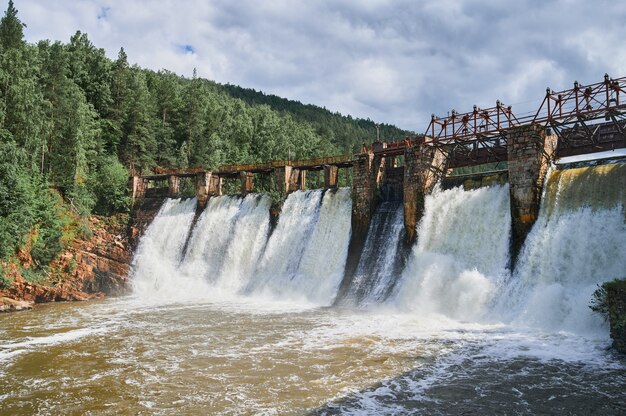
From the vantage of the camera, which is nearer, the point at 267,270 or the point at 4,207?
the point at 4,207

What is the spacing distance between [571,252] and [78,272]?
30241mm

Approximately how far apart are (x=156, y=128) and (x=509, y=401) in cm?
5582

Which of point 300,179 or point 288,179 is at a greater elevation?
point 300,179

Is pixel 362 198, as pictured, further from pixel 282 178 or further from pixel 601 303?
pixel 601 303

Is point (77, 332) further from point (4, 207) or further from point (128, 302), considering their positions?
point (4, 207)

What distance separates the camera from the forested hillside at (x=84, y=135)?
3095cm

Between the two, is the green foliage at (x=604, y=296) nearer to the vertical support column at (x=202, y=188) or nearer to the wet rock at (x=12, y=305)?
the wet rock at (x=12, y=305)

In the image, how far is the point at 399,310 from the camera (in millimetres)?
23406

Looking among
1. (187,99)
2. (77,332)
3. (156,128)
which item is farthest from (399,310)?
(187,99)

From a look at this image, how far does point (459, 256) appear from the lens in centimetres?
2334

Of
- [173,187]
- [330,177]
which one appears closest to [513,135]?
[330,177]

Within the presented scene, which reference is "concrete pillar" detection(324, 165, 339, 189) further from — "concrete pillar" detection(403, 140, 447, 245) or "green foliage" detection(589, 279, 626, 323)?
"green foliage" detection(589, 279, 626, 323)

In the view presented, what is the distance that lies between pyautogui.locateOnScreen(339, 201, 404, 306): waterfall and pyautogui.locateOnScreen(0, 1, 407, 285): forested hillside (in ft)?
66.3

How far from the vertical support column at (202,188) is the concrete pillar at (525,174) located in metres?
25.8
